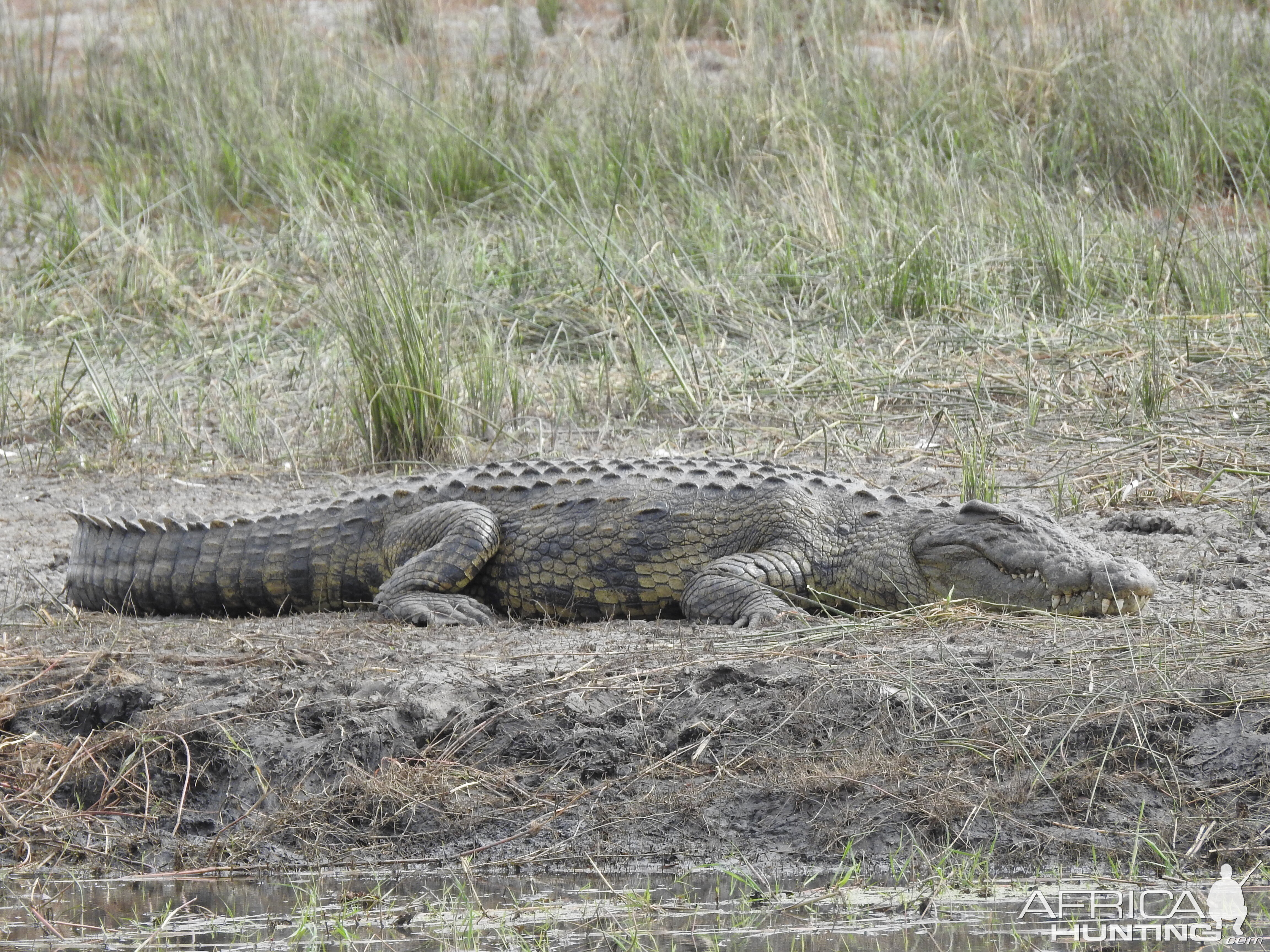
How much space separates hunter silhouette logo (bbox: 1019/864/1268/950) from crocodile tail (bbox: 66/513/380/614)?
2.86 meters

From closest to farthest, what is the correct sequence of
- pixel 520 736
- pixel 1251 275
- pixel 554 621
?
pixel 520 736, pixel 554 621, pixel 1251 275

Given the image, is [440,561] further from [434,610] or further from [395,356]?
[395,356]

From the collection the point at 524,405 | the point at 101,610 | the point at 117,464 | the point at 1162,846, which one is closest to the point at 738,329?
the point at 524,405

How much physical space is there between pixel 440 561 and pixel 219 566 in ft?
2.67

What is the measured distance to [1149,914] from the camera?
8.73 feet

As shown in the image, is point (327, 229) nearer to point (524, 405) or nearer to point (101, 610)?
point (524, 405)

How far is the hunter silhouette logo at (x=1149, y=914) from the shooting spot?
2.55m

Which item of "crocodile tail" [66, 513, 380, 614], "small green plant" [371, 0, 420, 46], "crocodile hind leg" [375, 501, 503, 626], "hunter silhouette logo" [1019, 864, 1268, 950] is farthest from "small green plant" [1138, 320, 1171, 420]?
"small green plant" [371, 0, 420, 46]

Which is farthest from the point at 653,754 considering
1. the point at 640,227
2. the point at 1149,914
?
the point at 640,227

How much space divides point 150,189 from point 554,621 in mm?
6406

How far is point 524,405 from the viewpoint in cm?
698

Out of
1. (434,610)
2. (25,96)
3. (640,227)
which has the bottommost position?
(434,610)

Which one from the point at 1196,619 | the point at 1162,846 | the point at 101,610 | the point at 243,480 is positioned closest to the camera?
the point at 1162,846

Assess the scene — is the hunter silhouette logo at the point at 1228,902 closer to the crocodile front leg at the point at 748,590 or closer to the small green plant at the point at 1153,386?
the crocodile front leg at the point at 748,590
